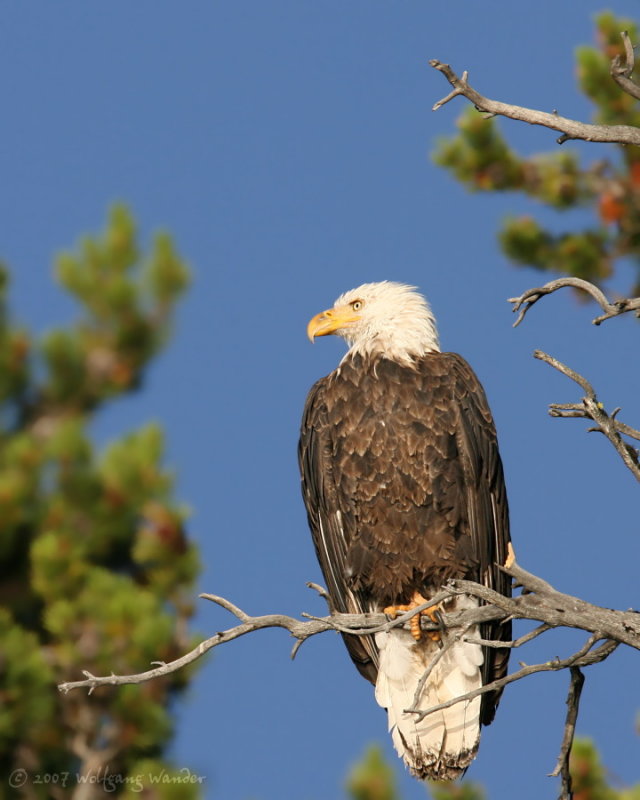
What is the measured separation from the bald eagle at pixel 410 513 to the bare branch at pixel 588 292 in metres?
1.06

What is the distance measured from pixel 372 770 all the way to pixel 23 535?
2943mm

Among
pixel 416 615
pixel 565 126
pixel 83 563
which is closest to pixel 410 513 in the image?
pixel 416 615

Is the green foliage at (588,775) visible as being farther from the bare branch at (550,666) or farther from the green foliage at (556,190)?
the green foliage at (556,190)

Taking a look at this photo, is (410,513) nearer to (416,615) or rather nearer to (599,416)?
(416,615)

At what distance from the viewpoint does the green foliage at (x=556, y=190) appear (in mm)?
8852

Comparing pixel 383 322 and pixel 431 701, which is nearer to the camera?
pixel 431 701

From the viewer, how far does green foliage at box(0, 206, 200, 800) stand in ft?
24.3

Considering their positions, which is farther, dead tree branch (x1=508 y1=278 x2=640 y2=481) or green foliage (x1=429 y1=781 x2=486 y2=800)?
green foliage (x1=429 y1=781 x2=486 y2=800)

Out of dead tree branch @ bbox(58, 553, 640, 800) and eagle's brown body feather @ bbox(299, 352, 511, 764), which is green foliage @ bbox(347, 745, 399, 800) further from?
dead tree branch @ bbox(58, 553, 640, 800)

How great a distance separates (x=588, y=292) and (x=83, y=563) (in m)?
4.10

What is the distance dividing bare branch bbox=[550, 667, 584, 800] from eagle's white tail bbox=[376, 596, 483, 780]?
4.06 feet

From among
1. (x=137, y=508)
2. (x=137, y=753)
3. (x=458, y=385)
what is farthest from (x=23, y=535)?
(x=458, y=385)

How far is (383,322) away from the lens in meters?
6.58

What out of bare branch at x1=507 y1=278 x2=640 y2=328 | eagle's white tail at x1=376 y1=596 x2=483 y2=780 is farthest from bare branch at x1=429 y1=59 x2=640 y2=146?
eagle's white tail at x1=376 y1=596 x2=483 y2=780
